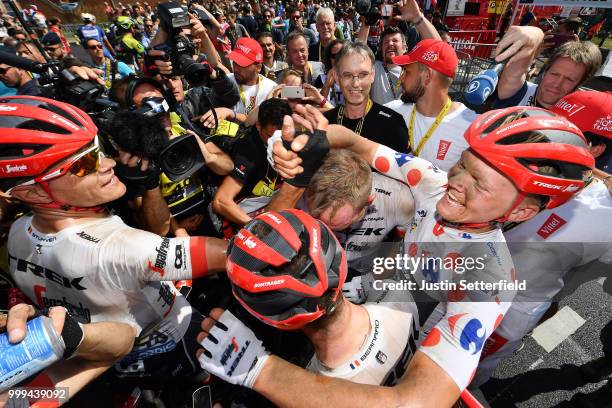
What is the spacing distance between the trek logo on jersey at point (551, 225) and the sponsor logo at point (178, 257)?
2589mm

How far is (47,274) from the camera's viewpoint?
1.81m

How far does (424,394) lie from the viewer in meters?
1.35

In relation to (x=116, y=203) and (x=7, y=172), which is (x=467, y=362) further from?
(x=116, y=203)

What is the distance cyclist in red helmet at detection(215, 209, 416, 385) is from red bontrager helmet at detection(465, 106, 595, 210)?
3.46 feet

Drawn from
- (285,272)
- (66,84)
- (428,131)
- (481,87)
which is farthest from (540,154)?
(66,84)

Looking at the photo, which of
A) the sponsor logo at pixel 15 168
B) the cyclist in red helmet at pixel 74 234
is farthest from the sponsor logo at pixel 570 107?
the sponsor logo at pixel 15 168

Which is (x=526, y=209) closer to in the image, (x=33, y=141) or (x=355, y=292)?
(x=355, y=292)

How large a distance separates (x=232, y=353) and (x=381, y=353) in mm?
795

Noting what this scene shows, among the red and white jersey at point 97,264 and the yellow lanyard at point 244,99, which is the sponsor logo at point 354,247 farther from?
the yellow lanyard at point 244,99

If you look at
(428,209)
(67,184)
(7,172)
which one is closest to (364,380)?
(428,209)

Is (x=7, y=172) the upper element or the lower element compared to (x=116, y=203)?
upper

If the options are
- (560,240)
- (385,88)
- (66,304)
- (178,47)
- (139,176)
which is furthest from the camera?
(385,88)

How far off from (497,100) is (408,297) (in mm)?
3378

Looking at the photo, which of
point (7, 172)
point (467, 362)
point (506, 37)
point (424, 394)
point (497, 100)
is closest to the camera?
point (424, 394)
